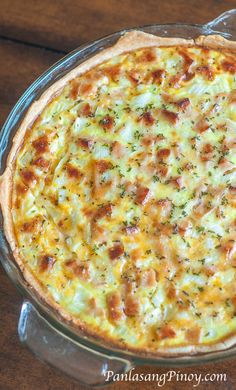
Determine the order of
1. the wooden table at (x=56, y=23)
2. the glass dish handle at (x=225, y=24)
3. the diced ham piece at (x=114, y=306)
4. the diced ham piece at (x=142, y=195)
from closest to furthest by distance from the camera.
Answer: the diced ham piece at (x=114, y=306), the diced ham piece at (x=142, y=195), the glass dish handle at (x=225, y=24), the wooden table at (x=56, y=23)

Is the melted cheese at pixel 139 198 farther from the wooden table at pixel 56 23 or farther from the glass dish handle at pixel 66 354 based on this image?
the wooden table at pixel 56 23

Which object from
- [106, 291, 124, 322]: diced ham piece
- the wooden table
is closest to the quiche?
[106, 291, 124, 322]: diced ham piece

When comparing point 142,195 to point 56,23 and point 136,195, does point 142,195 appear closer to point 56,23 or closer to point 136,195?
point 136,195

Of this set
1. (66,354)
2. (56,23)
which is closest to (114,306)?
(66,354)

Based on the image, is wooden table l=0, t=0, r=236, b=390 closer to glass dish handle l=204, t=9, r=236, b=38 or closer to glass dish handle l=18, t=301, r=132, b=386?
glass dish handle l=204, t=9, r=236, b=38

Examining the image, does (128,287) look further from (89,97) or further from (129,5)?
(129,5)

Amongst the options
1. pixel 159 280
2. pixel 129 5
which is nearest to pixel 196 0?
pixel 129 5

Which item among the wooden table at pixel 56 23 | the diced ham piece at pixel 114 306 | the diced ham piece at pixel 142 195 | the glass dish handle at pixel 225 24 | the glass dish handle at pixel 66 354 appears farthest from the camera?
the wooden table at pixel 56 23

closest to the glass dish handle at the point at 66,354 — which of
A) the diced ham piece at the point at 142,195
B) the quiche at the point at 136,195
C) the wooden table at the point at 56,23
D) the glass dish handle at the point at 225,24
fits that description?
the quiche at the point at 136,195
